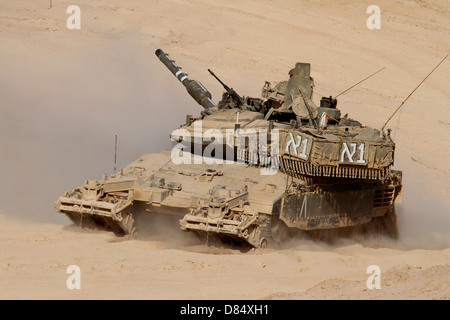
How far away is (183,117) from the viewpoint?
2723 cm

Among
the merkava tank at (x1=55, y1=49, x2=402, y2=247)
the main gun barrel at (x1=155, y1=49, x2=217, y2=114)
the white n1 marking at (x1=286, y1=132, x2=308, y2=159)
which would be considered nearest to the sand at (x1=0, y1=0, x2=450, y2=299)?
the merkava tank at (x1=55, y1=49, x2=402, y2=247)

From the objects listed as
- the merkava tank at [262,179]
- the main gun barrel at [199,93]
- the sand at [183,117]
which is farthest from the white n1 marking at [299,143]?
the main gun barrel at [199,93]

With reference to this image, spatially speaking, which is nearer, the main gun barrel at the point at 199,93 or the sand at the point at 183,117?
the sand at the point at 183,117

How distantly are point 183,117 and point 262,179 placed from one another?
889 centimetres

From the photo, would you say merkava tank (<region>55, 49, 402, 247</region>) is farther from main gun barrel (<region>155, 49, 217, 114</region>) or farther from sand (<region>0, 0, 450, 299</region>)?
main gun barrel (<region>155, 49, 217, 114</region>)

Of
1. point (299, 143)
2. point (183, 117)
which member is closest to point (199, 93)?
point (183, 117)

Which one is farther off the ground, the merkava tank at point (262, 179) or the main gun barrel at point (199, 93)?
the main gun barrel at point (199, 93)

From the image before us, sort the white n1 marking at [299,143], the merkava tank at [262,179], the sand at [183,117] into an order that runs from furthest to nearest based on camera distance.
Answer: the white n1 marking at [299,143] → the merkava tank at [262,179] → the sand at [183,117]

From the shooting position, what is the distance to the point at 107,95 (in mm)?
29266

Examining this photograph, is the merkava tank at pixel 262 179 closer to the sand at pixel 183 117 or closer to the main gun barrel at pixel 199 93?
the sand at pixel 183 117

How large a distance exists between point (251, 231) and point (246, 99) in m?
4.66

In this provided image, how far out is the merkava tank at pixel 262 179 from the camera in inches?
694

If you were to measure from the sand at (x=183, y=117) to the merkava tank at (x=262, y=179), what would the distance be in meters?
0.48
